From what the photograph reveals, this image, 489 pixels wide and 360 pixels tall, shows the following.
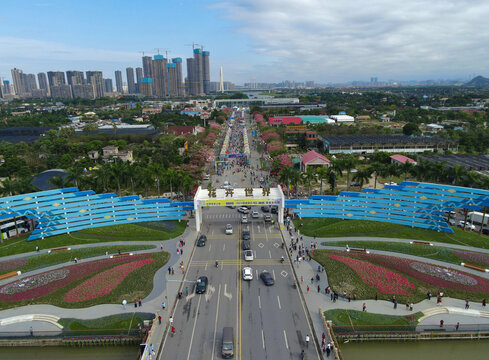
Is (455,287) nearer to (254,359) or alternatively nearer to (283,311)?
(283,311)

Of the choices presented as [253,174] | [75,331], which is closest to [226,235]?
[75,331]

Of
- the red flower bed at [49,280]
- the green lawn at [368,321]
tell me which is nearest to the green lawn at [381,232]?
the green lawn at [368,321]

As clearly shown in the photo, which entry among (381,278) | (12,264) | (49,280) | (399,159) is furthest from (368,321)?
(399,159)

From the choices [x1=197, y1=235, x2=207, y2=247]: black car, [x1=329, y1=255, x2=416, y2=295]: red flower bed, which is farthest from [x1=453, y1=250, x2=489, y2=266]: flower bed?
[x1=197, y1=235, x2=207, y2=247]: black car

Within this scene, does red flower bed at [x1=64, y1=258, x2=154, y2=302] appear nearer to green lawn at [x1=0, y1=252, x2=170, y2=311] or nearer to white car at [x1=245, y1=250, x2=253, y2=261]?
green lawn at [x1=0, y1=252, x2=170, y2=311]

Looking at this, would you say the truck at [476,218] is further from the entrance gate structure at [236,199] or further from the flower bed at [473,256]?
the entrance gate structure at [236,199]

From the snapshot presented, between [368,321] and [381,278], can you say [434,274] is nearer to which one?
[381,278]
